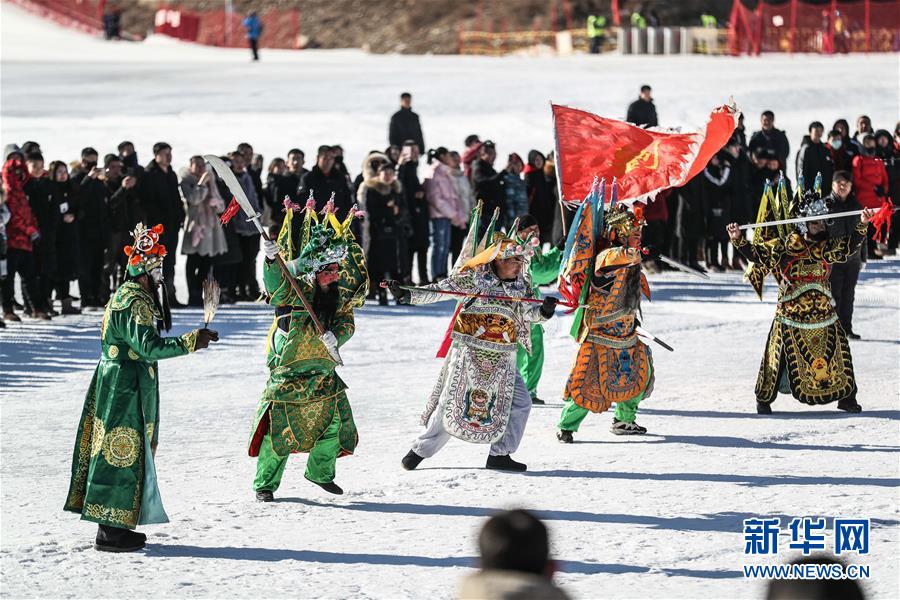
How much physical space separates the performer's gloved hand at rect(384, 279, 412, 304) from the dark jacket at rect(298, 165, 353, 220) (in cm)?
649

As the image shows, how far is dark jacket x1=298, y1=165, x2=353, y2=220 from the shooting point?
51.3 feet

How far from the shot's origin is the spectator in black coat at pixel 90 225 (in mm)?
14930

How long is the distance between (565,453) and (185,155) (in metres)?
15.5

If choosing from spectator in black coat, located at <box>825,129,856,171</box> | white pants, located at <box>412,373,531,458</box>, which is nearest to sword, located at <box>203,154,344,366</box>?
white pants, located at <box>412,373,531,458</box>

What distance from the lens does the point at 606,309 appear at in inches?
400

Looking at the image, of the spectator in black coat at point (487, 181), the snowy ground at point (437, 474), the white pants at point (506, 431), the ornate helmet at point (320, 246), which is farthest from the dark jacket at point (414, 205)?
the ornate helmet at point (320, 246)

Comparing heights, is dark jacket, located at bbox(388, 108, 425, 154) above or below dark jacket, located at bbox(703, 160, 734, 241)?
above

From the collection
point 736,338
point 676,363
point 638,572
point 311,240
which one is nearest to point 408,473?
point 311,240

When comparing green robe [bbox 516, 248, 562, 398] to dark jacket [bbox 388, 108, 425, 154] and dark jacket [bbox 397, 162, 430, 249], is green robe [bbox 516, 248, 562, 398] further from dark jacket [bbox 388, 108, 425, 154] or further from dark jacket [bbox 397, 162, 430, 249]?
dark jacket [bbox 388, 108, 425, 154]

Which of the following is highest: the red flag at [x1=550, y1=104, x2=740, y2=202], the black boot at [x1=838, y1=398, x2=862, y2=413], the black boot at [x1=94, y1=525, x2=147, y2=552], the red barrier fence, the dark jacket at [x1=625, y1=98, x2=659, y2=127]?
the red barrier fence

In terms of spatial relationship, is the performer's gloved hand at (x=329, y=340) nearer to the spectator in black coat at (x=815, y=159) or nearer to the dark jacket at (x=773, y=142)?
the spectator in black coat at (x=815, y=159)

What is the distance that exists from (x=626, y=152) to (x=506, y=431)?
106 inches

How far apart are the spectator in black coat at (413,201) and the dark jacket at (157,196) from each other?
8.71 feet

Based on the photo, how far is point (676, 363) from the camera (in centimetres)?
1316
